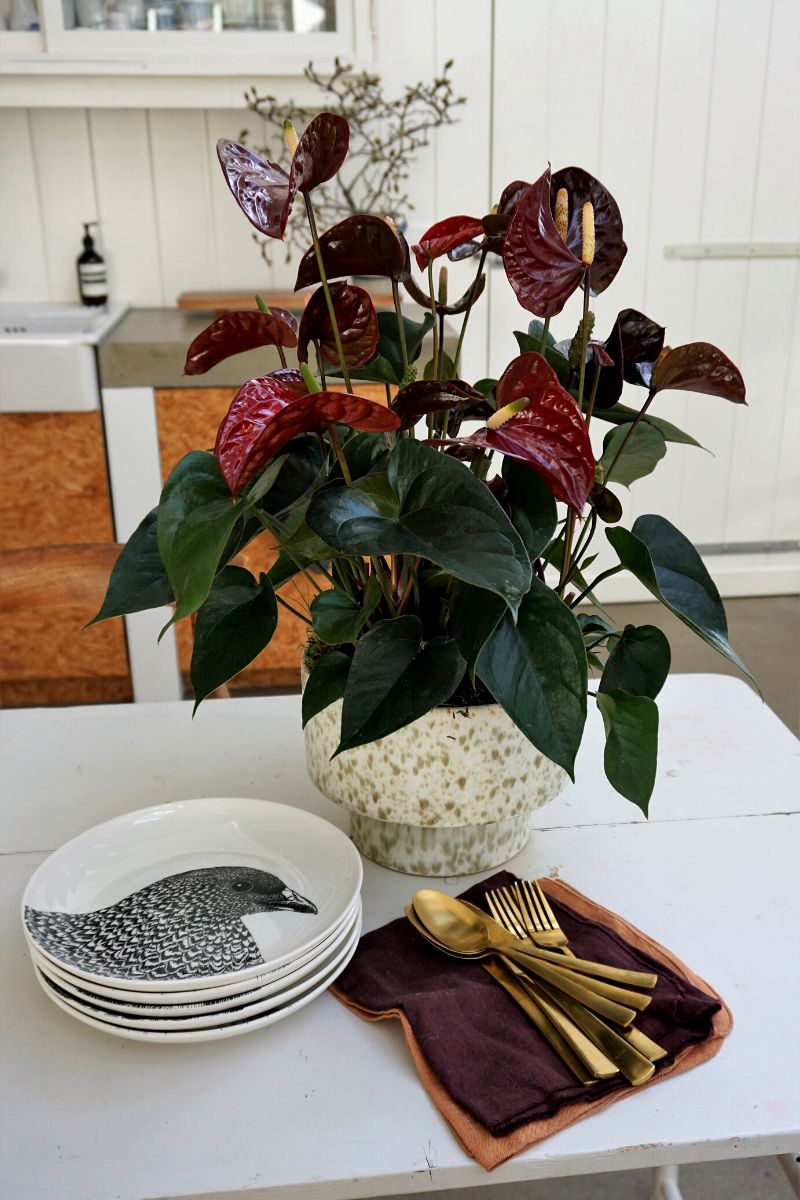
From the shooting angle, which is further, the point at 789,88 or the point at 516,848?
the point at 789,88

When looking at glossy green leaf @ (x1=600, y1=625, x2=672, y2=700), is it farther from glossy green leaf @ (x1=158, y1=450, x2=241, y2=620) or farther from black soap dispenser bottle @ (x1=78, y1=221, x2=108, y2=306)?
black soap dispenser bottle @ (x1=78, y1=221, x2=108, y2=306)

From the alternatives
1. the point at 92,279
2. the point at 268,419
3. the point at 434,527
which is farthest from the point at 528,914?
the point at 92,279

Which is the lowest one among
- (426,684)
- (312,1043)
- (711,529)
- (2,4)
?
(711,529)

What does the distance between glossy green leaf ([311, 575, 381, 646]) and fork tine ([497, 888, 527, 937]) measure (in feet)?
0.79

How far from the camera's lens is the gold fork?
0.83 meters

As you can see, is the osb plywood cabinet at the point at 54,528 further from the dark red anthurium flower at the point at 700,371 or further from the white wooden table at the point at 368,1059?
the dark red anthurium flower at the point at 700,371

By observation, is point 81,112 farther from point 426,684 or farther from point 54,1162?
point 54,1162

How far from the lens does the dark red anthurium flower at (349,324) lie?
0.77 meters

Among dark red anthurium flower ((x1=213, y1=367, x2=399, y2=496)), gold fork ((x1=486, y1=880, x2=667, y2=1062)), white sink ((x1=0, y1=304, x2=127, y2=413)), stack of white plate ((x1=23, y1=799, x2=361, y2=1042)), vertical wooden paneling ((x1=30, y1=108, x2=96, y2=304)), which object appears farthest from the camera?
vertical wooden paneling ((x1=30, y1=108, x2=96, y2=304))

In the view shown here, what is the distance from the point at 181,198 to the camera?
9.09 ft

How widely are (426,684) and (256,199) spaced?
0.34m

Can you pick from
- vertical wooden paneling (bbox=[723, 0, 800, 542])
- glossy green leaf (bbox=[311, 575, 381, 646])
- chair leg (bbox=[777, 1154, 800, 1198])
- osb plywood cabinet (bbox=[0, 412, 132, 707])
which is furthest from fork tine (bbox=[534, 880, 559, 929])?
vertical wooden paneling (bbox=[723, 0, 800, 542])

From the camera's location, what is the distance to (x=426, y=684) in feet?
2.53

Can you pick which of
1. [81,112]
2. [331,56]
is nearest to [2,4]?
[81,112]
